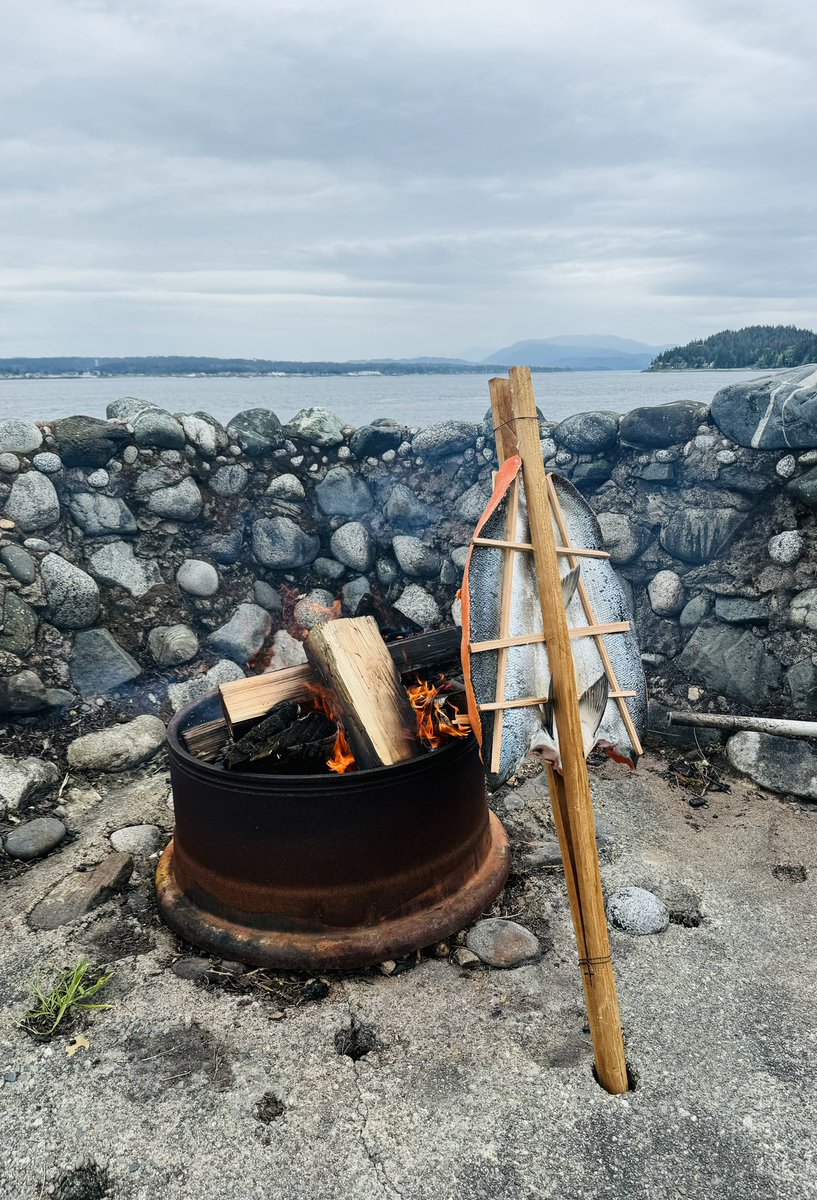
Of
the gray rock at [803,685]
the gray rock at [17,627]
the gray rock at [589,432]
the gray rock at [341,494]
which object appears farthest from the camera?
the gray rock at [341,494]

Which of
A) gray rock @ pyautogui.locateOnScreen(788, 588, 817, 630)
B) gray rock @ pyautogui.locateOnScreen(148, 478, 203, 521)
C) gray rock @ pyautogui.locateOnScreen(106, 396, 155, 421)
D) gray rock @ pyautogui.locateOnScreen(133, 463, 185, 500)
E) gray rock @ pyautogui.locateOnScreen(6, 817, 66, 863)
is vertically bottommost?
gray rock @ pyautogui.locateOnScreen(6, 817, 66, 863)

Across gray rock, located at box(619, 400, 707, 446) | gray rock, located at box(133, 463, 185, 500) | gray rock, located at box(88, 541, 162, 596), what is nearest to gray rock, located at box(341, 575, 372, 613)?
gray rock, located at box(88, 541, 162, 596)

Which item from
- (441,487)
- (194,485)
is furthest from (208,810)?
(441,487)

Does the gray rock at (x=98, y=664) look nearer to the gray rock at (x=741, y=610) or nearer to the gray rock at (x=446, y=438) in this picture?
the gray rock at (x=446, y=438)

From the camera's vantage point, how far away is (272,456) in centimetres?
717

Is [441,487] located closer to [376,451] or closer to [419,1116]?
[376,451]

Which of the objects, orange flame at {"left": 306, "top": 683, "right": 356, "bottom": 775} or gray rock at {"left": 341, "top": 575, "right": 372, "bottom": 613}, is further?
gray rock at {"left": 341, "top": 575, "right": 372, "bottom": 613}

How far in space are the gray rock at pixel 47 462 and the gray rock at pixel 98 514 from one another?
0.86ft

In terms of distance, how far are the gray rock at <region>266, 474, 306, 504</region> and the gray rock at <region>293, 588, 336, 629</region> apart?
2.99ft

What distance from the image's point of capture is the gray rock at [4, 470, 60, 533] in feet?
19.7

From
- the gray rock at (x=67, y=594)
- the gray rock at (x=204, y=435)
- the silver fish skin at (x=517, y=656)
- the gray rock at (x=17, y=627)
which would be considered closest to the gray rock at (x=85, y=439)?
the gray rock at (x=204, y=435)

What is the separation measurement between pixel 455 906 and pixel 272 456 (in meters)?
4.71

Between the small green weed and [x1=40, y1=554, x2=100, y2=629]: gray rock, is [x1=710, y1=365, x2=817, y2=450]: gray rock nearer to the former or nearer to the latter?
[x1=40, y1=554, x2=100, y2=629]: gray rock

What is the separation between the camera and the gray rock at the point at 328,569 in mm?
7039
